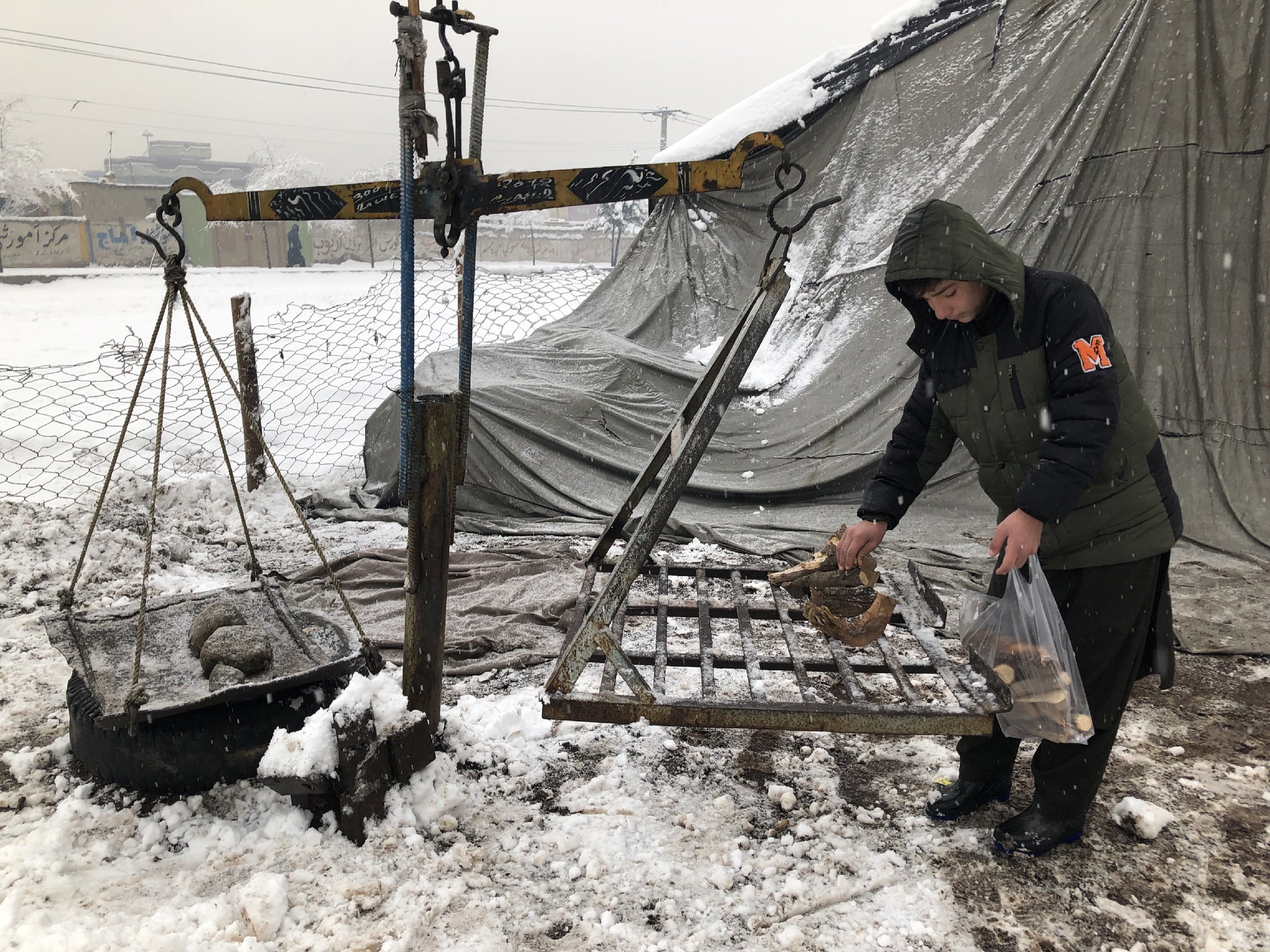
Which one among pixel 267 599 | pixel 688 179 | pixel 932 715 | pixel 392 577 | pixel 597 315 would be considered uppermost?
pixel 688 179

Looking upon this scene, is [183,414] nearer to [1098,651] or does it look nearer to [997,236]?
[997,236]

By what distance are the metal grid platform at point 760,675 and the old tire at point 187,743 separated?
91 cm

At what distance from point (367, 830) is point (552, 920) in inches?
22.4

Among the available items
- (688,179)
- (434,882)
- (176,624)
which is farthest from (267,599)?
(688,179)

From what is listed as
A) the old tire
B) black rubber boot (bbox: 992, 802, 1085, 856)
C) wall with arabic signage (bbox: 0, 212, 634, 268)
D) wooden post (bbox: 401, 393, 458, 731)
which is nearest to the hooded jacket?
black rubber boot (bbox: 992, 802, 1085, 856)

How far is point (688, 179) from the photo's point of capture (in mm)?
2113

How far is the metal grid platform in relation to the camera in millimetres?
2072

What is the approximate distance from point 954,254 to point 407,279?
1287 millimetres

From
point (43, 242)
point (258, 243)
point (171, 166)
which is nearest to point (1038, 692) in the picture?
point (43, 242)

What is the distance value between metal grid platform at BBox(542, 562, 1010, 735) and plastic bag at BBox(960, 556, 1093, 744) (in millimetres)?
57

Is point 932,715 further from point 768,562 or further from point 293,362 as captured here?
point 293,362

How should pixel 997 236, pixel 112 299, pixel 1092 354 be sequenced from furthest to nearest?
pixel 112 299
pixel 997 236
pixel 1092 354

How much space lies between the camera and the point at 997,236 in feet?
17.4

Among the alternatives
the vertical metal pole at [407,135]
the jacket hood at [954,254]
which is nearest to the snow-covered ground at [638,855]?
the vertical metal pole at [407,135]
